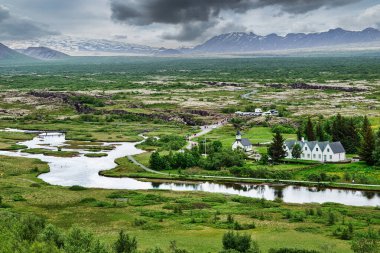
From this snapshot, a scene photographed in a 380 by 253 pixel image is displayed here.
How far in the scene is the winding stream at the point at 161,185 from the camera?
265 ft

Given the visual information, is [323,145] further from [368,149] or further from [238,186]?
[238,186]

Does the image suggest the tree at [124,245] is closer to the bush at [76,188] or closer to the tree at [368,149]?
the bush at [76,188]

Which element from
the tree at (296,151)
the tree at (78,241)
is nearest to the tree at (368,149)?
the tree at (296,151)

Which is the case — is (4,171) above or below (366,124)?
below

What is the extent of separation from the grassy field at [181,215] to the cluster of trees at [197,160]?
62.3 feet

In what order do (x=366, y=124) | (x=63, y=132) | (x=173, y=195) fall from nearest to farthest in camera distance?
(x=173, y=195) → (x=366, y=124) → (x=63, y=132)

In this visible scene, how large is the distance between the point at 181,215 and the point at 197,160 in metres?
36.0

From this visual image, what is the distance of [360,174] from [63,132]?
102m

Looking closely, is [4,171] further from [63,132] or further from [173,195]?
[63,132]

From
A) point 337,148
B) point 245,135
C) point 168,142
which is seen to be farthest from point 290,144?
point 168,142

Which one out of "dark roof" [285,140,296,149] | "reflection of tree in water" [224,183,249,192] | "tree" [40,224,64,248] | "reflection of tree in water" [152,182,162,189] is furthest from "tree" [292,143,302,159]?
Result: "tree" [40,224,64,248]

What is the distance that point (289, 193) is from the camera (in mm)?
84562

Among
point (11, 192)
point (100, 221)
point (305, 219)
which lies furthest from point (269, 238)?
point (11, 192)

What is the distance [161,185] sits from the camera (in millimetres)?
93938
